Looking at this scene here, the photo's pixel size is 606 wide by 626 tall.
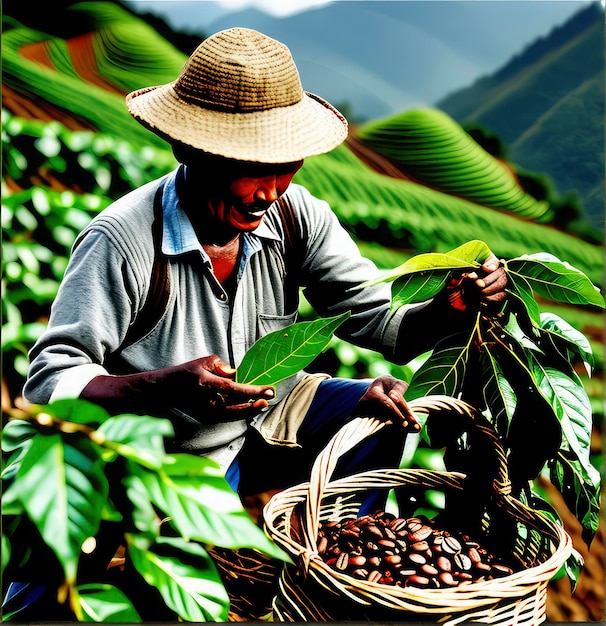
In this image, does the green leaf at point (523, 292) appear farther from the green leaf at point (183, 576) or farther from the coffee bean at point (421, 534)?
the green leaf at point (183, 576)

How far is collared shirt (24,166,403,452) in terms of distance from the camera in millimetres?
1647

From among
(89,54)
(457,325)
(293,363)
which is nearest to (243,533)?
(293,363)

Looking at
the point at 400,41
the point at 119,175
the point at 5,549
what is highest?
the point at 400,41

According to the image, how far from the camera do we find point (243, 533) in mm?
1388

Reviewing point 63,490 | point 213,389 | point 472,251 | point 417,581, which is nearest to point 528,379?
point 472,251

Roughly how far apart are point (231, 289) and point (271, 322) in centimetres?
13

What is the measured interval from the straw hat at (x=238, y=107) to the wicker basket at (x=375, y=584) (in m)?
0.63

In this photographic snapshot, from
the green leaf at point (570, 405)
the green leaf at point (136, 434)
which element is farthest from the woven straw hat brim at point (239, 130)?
the green leaf at point (570, 405)

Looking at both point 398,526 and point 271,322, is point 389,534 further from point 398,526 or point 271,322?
point 271,322

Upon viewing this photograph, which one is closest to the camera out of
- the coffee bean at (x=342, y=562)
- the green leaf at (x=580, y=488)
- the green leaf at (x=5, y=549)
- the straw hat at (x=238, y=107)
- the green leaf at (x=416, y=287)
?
the green leaf at (x=5, y=549)

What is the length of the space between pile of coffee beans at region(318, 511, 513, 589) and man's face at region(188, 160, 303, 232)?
744mm

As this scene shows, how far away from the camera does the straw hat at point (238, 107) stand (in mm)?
1583

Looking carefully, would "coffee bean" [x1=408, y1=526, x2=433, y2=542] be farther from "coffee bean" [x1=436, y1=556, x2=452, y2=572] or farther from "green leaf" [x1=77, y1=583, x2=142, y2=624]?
"green leaf" [x1=77, y1=583, x2=142, y2=624]

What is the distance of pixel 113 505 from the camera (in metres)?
1.45
